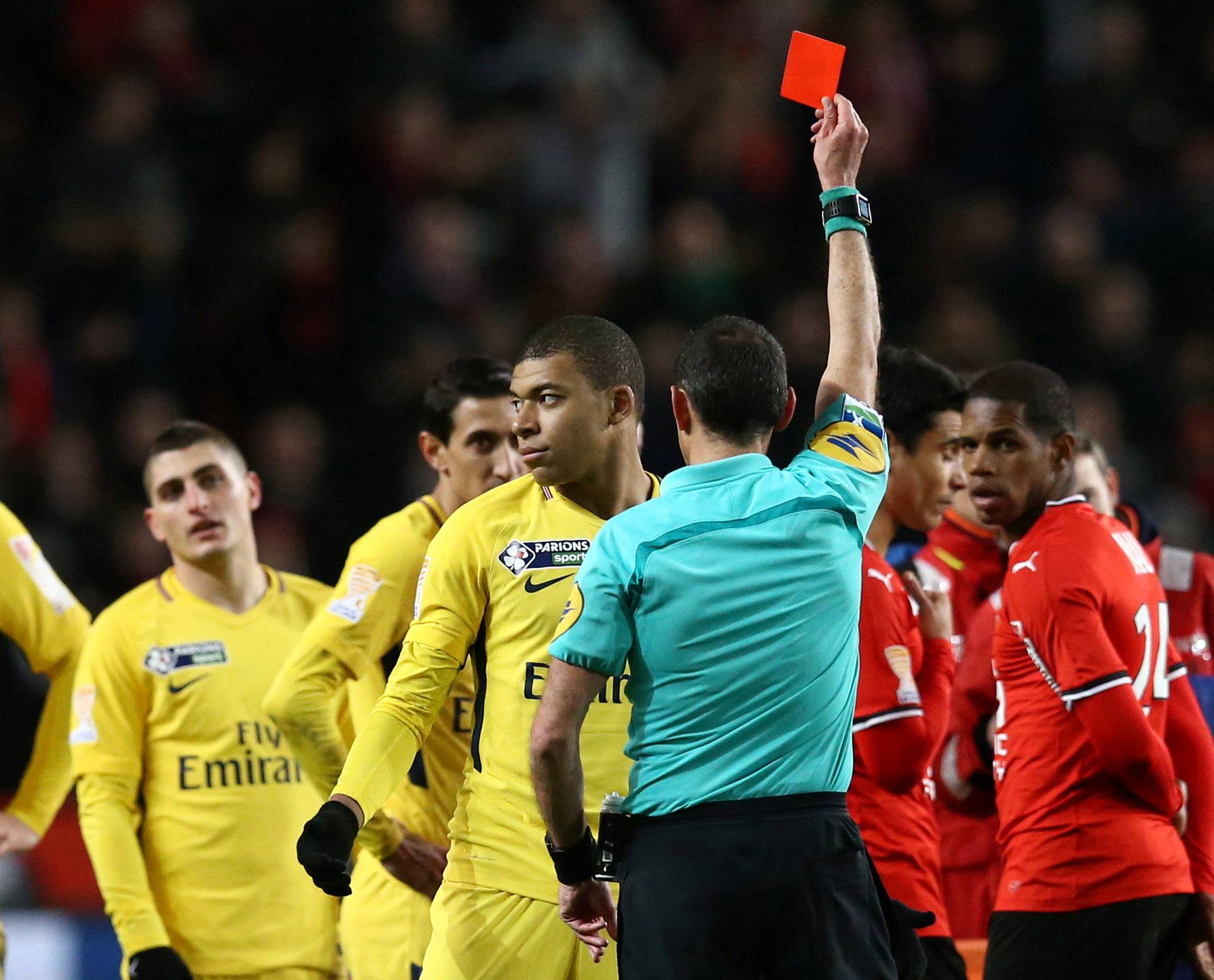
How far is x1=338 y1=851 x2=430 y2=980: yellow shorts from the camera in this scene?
523 centimetres

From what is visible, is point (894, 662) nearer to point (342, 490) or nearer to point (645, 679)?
point (645, 679)

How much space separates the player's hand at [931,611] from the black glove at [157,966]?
2.52 m

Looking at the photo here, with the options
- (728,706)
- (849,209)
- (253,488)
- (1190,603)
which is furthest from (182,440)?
(1190,603)

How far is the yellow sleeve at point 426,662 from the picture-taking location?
3871 mm

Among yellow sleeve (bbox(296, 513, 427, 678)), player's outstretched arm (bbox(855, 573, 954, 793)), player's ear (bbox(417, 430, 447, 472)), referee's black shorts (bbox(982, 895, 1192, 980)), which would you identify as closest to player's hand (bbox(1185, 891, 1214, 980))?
referee's black shorts (bbox(982, 895, 1192, 980))

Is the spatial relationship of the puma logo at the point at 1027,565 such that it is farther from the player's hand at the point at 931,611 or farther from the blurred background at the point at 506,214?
the blurred background at the point at 506,214

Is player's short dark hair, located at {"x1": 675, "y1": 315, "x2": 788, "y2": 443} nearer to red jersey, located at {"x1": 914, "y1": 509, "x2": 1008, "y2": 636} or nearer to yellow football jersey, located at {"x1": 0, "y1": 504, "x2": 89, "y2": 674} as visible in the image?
yellow football jersey, located at {"x1": 0, "y1": 504, "x2": 89, "y2": 674}

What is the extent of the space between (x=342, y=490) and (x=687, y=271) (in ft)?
9.27

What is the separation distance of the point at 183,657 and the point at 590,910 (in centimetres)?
250

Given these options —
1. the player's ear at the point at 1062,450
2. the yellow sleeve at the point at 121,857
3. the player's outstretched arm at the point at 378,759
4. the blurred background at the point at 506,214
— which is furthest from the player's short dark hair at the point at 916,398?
the blurred background at the point at 506,214

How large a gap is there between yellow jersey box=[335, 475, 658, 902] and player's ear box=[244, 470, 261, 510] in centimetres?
205

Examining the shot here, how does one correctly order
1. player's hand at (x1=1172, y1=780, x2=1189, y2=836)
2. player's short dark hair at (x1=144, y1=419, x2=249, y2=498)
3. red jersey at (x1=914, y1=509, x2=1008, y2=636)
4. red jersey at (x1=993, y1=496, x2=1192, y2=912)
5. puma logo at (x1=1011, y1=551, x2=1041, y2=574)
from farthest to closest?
red jersey at (x1=914, y1=509, x2=1008, y2=636) → player's short dark hair at (x1=144, y1=419, x2=249, y2=498) → player's hand at (x1=1172, y1=780, x2=1189, y2=836) → puma logo at (x1=1011, y1=551, x2=1041, y2=574) → red jersey at (x1=993, y1=496, x2=1192, y2=912)

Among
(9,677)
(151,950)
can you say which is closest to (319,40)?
(9,677)

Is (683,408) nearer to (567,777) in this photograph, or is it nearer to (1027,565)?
(567,777)
